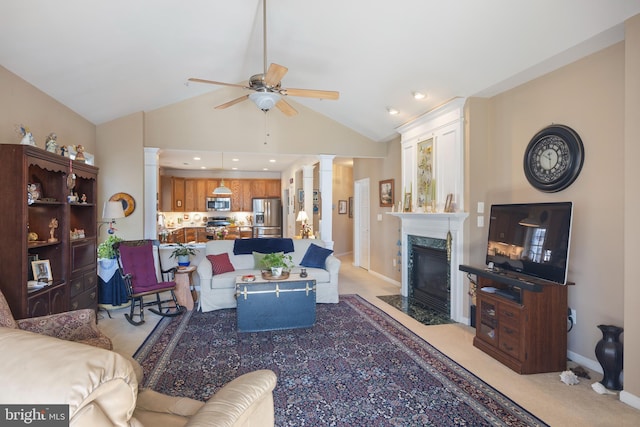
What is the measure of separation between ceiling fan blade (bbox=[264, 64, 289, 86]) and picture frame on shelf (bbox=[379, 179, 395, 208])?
3670mm

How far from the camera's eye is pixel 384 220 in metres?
6.61

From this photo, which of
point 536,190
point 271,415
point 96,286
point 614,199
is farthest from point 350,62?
point 96,286

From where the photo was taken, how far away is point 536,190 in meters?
3.41

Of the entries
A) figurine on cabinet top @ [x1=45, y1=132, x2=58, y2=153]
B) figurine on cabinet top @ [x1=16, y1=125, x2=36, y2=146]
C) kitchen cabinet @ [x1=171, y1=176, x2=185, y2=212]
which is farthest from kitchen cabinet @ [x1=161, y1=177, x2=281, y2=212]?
figurine on cabinet top @ [x1=16, y1=125, x2=36, y2=146]

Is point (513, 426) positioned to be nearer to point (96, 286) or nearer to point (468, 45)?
point (468, 45)

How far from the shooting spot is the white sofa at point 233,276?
4.51 m

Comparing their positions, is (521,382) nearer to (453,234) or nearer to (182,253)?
(453,234)

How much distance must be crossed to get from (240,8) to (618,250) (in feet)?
13.4

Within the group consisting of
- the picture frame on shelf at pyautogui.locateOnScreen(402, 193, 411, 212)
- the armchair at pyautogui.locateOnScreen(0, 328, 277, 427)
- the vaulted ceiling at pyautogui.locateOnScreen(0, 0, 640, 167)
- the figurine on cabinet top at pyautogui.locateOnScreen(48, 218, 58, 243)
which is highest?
the vaulted ceiling at pyautogui.locateOnScreen(0, 0, 640, 167)

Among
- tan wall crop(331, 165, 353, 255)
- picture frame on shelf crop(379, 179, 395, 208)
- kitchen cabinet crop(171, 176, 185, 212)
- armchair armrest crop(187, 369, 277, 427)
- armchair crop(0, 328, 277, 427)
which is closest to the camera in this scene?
armchair crop(0, 328, 277, 427)

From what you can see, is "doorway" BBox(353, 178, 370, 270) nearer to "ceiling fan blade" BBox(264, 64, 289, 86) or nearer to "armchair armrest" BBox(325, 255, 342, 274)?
"armchair armrest" BBox(325, 255, 342, 274)

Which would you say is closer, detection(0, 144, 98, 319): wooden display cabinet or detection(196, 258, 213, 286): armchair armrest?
detection(0, 144, 98, 319): wooden display cabinet

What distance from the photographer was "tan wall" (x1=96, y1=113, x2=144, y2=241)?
16.8 feet

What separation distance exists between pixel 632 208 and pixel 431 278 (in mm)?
2722
